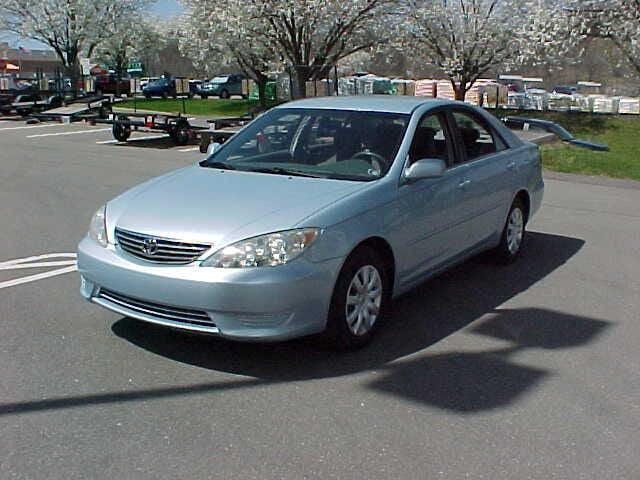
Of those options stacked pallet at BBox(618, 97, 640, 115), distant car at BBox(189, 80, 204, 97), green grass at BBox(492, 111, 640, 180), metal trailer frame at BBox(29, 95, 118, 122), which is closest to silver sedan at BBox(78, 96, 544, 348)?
green grass at BBox(492, 111, 640, 180)

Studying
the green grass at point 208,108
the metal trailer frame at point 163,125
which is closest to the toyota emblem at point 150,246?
the metal trailer frame at point 163,125

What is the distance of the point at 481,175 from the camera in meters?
6.33

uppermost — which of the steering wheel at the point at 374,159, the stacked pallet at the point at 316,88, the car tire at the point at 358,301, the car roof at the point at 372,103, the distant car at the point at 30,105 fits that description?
the stacked pallet at the point at 316,88

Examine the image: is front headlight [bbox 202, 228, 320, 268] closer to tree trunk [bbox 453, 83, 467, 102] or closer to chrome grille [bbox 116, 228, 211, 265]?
chrome grille [bbox 116, 228, 211, 265]

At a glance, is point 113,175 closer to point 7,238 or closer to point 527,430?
point 7,238

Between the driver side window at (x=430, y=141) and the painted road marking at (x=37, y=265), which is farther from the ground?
the driver side window at (x=430, y=141)

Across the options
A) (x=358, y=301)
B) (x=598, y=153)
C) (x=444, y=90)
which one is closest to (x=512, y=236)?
(x=358, y=301)

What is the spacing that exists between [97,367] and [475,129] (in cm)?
369

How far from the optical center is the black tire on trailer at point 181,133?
1908 cm

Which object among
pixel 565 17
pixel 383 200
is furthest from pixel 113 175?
pixel 565 17

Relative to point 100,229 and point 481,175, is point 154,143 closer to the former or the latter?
point 481,175

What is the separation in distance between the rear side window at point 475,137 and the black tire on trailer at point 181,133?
1328 cm

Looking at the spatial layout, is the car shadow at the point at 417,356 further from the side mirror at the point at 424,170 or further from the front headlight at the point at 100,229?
the side mirror at the point at 424,170

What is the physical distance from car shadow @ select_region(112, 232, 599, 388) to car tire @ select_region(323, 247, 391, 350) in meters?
0.12
